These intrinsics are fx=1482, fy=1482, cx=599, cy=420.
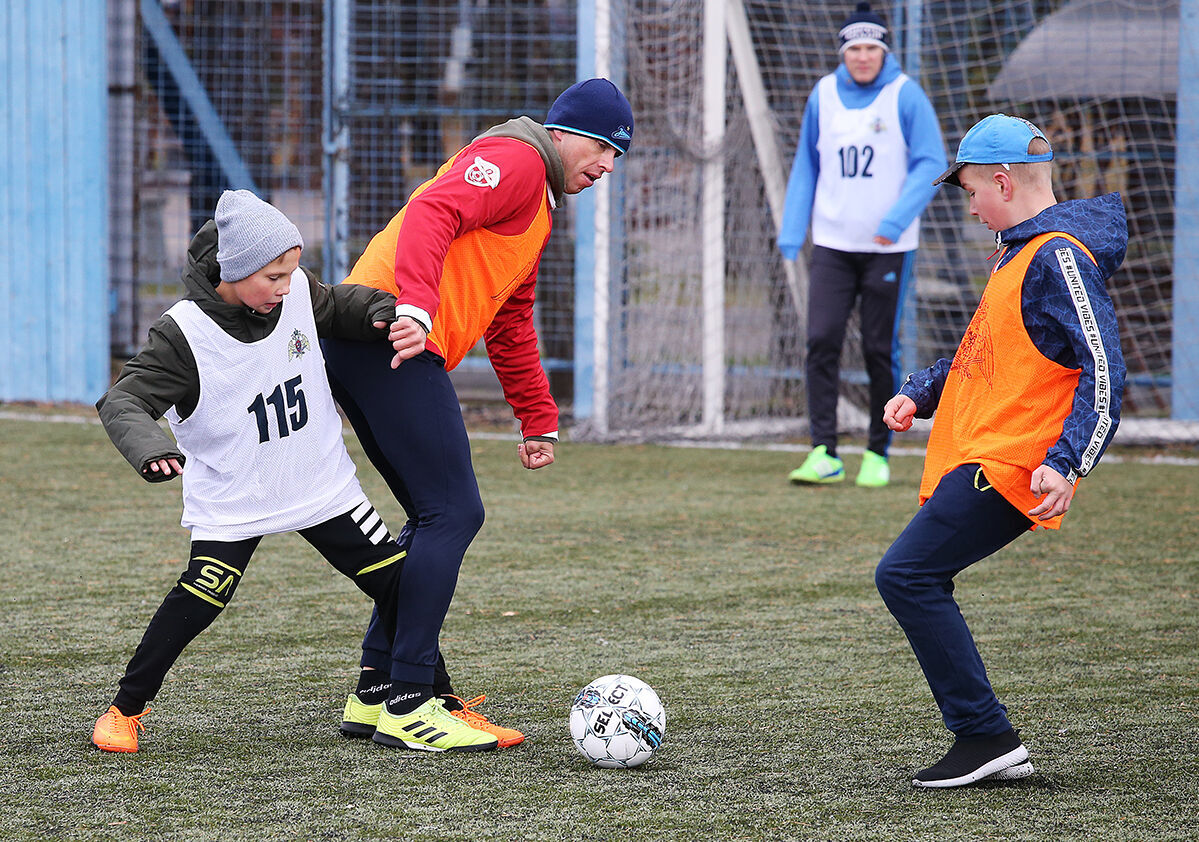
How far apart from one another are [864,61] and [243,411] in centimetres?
443

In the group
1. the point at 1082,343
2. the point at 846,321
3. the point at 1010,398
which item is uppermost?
the point at 1082,343

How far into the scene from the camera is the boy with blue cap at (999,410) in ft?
8.96

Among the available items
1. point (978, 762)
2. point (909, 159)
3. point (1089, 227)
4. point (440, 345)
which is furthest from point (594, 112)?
point (909, 159)

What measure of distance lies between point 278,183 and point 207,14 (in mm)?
1343

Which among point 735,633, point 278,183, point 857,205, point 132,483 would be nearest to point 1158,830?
point 735,633

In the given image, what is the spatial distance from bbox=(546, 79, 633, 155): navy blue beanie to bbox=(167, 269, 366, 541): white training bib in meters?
0.67

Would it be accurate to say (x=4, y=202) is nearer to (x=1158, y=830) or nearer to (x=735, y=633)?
(x=735, y=633)

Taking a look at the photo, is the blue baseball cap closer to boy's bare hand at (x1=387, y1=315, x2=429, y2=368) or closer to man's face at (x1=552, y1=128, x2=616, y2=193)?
man's face at (x1=552, y1=128, x2=616, y2=193)

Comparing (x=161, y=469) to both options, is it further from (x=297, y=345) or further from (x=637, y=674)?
(x=637, y=674)

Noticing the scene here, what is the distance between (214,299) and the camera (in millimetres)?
3006

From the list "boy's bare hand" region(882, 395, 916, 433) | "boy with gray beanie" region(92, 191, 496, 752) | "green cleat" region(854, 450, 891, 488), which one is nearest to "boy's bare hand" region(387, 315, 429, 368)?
"boy with gray beanie" region(92, 191, 496, 752)

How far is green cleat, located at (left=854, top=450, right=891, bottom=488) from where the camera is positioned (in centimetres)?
682

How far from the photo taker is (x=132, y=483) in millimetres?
6652

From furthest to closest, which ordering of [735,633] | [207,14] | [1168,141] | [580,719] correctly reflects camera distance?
[207,14]
[1168,141]
[735,633]
[580,719]
